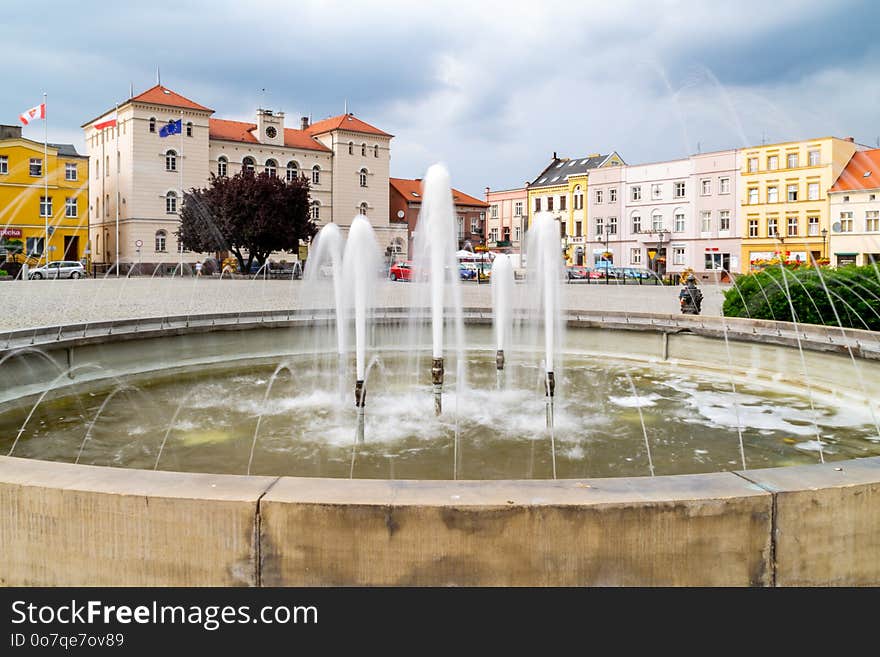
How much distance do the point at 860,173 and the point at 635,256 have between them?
67.3 ft

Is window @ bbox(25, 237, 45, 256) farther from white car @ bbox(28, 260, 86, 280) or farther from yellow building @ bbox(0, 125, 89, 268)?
white car @ bbox(28, 260, 86, 280)

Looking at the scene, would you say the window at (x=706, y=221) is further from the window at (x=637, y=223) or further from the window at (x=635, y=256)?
the window at (x=635, y=256)

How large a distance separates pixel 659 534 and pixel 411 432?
491 cm

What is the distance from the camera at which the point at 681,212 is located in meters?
69.4

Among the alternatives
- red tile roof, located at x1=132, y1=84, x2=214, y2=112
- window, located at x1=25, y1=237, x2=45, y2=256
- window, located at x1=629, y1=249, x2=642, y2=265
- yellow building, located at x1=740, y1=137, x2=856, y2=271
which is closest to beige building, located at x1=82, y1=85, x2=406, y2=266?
red tile roof, located at x1=132, y1=84, x2=214, y2=112

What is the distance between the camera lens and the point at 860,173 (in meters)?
61.3

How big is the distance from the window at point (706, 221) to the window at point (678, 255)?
2.65m

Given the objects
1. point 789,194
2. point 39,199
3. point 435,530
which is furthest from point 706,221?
point 435,530

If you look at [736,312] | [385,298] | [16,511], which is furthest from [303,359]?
[385,298]

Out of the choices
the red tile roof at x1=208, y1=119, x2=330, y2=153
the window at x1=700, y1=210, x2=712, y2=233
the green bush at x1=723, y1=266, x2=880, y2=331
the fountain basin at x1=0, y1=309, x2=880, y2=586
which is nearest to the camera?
the fountain basin at x1=0, y1=309, x2=880, y2=586

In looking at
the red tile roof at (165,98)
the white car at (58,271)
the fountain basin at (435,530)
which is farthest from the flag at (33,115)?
the fountain basin at (435,530)

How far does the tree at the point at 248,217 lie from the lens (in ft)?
187

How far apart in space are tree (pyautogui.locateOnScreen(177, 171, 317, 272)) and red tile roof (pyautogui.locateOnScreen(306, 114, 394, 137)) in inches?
942

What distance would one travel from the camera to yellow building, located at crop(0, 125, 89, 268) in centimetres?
5984
